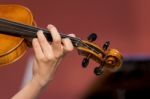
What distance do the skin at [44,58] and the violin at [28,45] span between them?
0.09 feet

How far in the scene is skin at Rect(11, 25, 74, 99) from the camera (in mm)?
1099

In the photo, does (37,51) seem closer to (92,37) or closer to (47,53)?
(47,53)

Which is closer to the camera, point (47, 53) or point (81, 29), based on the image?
point (47, 53)

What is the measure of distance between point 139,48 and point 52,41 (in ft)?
3.42

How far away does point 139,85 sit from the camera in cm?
147

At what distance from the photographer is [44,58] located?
110 centimetres

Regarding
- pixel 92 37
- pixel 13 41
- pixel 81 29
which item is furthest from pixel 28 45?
pixel 81 29

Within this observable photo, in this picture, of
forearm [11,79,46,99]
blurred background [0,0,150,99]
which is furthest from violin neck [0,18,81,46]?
blurred background [0,0,150,99]

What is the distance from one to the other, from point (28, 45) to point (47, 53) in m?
0.10

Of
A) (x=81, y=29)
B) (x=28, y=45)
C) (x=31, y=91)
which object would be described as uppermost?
(x=81, y=29)

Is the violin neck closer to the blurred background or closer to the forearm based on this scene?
the forearm

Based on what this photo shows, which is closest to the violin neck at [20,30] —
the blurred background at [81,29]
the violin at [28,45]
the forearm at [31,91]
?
the violin at [28,45]

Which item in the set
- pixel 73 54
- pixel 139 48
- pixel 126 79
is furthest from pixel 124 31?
pixel 126 79

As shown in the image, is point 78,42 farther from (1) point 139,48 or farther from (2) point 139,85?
(1) point 139,48
